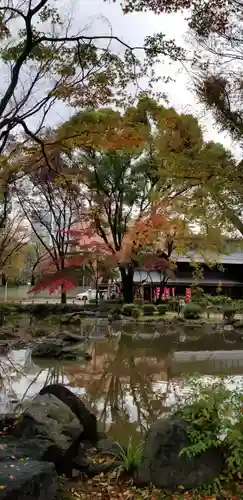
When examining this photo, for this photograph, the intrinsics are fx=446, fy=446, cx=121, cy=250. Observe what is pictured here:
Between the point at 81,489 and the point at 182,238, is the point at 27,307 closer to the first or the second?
the point at 182,238

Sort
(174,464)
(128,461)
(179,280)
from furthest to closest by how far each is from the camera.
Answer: (179,280)
(128,461)
(174,464)

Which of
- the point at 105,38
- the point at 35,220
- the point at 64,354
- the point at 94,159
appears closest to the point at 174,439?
the point at 105,38

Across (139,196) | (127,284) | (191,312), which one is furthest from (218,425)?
(139,196)

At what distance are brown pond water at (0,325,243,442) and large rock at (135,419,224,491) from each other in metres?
1.52

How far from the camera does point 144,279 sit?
99.0ft

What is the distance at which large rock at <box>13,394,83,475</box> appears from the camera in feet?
14.2

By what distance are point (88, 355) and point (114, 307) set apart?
1221 cm

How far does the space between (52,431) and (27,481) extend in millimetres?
1301

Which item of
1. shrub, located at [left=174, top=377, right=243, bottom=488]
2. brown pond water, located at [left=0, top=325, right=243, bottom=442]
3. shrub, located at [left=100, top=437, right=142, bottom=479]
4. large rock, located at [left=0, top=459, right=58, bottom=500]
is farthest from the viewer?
brown pond water, located at [left=0, top=325, right=243, bottom=442]

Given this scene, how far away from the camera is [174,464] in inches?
152

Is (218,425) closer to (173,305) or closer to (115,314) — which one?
(115,314)

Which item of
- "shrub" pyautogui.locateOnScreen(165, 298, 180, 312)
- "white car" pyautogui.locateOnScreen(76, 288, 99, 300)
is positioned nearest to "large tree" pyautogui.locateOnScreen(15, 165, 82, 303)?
"shrub" pyautogui.locateOnScreen(165, 298, 180, 312)

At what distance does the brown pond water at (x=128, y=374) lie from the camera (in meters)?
6.67

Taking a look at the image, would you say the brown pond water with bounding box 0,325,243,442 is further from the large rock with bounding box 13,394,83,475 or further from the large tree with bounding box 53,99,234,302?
the large tree with bounding box 53,99,234,302
